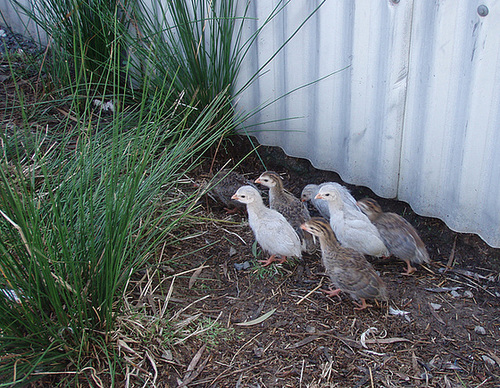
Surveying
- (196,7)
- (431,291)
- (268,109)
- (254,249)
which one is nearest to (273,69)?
(268,109)

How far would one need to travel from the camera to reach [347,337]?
3051mm

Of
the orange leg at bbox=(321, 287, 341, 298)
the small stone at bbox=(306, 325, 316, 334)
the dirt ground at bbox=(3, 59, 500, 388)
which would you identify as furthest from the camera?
the orange leg at bbox=(321, 287, 341, 298)

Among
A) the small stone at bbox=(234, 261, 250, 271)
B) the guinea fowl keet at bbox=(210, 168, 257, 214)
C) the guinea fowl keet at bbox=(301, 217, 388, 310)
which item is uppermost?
the guinea fowl keet at bbox=(210, 168, 257, 214)

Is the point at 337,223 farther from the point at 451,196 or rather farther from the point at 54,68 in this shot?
the point at 54,68

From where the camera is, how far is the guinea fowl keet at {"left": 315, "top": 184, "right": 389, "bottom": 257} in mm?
3650

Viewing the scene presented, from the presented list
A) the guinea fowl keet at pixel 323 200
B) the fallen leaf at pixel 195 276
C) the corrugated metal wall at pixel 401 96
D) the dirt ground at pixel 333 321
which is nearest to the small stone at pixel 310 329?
the dirt ground at pixel 333 321

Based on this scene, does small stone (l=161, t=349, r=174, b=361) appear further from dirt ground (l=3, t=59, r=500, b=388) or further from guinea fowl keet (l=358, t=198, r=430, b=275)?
guinea fowl keet (l=358, t=198, r=430, b=275)

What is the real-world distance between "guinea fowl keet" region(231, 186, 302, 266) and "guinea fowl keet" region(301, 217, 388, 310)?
178 millimetres

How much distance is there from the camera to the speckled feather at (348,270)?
3.22 meters

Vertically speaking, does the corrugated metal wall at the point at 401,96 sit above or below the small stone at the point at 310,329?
above

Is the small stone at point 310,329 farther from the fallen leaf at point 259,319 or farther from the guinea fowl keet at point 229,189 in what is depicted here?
the guinea fowl keet at point 229,189

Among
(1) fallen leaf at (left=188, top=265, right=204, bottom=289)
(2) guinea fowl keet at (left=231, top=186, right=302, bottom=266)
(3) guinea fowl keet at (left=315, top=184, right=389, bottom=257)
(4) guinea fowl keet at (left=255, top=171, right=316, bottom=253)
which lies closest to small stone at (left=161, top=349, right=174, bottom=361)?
(1) fallen leaf at (left=188, top=265, right=204, bottom=289)

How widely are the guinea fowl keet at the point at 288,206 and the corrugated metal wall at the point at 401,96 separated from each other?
475 mm

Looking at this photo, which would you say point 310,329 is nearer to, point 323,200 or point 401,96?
point 323,200
